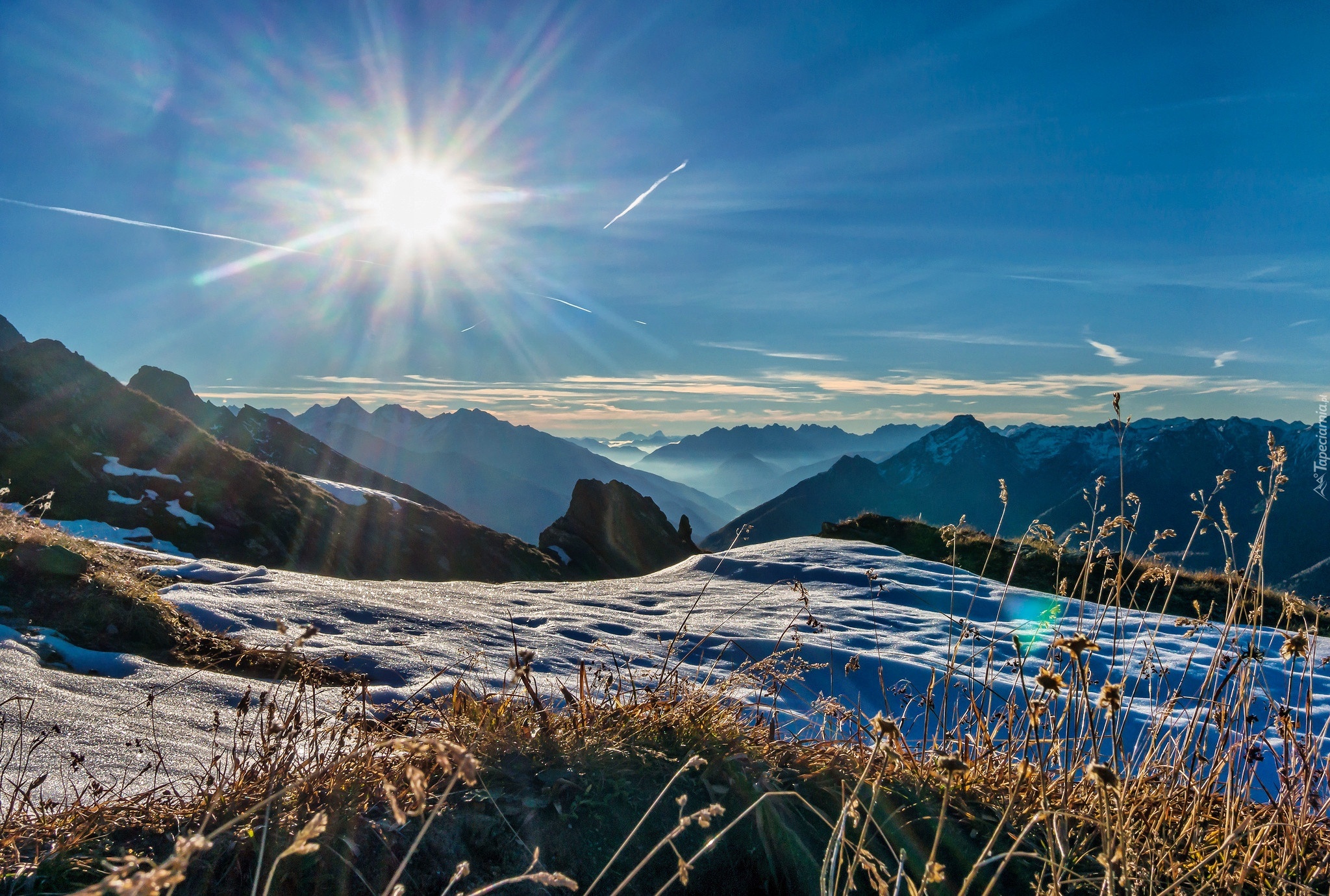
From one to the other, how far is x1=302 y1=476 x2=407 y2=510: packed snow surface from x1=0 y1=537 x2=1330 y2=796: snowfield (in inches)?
1368

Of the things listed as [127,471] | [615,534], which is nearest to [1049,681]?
[127,471]

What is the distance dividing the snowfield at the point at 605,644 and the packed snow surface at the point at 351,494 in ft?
114

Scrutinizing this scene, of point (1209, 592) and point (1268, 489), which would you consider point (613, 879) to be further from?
point (1209, 592)

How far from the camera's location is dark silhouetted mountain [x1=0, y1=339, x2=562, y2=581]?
26969 millimetres

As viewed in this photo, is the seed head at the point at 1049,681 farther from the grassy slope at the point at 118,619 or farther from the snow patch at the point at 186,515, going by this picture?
the snow patch at the point at 186,515

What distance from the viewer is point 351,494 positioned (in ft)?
144

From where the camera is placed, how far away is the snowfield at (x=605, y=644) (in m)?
3.36

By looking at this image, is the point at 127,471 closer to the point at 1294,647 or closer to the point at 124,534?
the point at 124,534

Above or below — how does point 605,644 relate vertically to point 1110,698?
below

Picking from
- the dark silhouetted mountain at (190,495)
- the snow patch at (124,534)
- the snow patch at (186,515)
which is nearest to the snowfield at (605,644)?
the snow patch at (124,534)

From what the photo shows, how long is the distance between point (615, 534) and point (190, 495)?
84.9ft

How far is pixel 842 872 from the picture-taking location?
2.19 m

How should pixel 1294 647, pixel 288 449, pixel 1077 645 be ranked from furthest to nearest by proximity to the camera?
1. pixel 288 449
2. pixel 1294 647
3. pixel 1077 645

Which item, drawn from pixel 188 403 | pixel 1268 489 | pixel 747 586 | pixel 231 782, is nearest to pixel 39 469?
pixel 747 586
